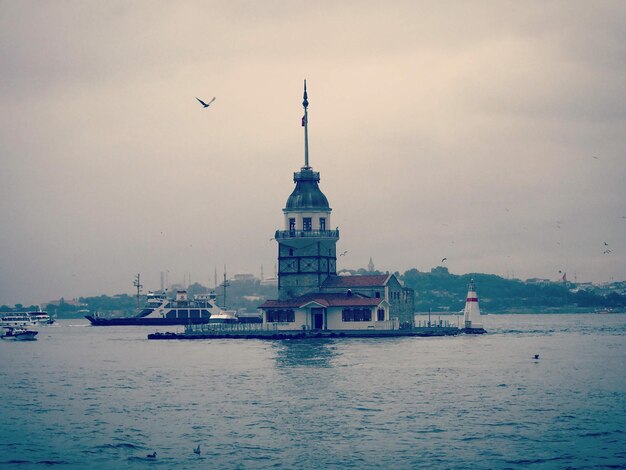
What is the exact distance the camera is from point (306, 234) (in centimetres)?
11500

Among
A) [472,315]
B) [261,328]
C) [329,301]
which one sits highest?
[329,301]

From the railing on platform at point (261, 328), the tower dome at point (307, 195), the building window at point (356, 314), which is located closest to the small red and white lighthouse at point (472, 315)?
the railing on platform at point (261, 328)

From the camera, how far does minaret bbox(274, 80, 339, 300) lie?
378ft

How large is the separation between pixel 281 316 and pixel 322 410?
202ft

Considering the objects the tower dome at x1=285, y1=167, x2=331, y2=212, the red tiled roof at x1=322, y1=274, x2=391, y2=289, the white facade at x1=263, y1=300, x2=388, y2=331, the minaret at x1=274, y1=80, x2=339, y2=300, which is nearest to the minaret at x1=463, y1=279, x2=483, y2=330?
the red tiled roof at x1=322, y1=274, x2=391, y2=289

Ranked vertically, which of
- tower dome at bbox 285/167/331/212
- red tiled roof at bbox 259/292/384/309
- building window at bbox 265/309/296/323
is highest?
tower dome at bbox 285/167/331/212

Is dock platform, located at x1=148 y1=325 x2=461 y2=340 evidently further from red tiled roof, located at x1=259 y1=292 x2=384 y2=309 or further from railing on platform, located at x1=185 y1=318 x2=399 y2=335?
red tiled roof, located at x1=259 y1=292 x2=384 y2=309

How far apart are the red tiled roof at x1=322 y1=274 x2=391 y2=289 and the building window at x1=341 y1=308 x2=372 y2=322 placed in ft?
11.3

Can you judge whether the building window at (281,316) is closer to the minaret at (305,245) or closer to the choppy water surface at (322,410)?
the minaret at (305,245)

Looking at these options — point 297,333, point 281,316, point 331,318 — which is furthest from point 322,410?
point 281,316

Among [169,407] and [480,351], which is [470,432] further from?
[480,351]

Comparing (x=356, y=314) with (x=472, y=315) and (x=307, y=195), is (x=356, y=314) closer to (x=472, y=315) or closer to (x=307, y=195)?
(x=307, y=195)

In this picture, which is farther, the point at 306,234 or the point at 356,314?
the point at 306,234

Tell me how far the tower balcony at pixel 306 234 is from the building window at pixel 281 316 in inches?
324
